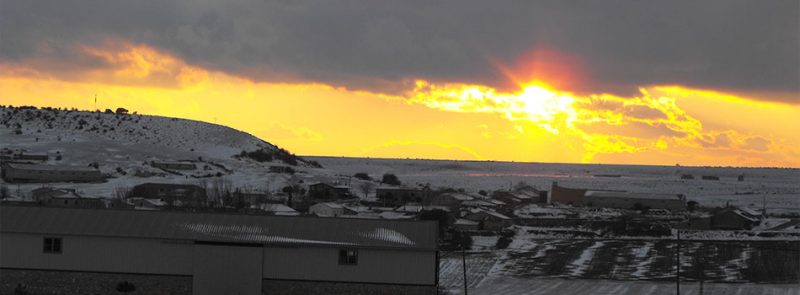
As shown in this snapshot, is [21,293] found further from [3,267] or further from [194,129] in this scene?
[194,129]

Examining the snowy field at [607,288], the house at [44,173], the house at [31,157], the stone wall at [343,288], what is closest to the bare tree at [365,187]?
the house at [44,173]

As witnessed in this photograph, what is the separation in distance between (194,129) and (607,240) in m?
125

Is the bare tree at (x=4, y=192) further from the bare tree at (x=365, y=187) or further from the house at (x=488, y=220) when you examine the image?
the house at (x=488, y=220)

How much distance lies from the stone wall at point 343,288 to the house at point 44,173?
71948 mm

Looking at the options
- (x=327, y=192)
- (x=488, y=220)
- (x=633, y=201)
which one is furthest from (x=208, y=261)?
(x=633, y=201)

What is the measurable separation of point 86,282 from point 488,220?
46918 mm

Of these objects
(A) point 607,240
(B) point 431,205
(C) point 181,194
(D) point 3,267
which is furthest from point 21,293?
(B) point 431,205

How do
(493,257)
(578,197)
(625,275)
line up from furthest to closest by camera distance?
(578,197) → (493,257) → (625,275)

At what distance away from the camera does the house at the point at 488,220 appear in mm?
75938

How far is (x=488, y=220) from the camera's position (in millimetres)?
Result: 77875

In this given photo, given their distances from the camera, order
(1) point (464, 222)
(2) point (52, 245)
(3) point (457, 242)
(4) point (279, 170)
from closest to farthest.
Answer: (2) point (52, 245) → (3) point (457, 242) → (1) point (464, 222) → (4) point (279, 170)

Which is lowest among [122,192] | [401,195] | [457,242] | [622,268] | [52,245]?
[622,268]

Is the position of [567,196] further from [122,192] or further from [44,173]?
[44,173]

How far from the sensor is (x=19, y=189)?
88.8m
